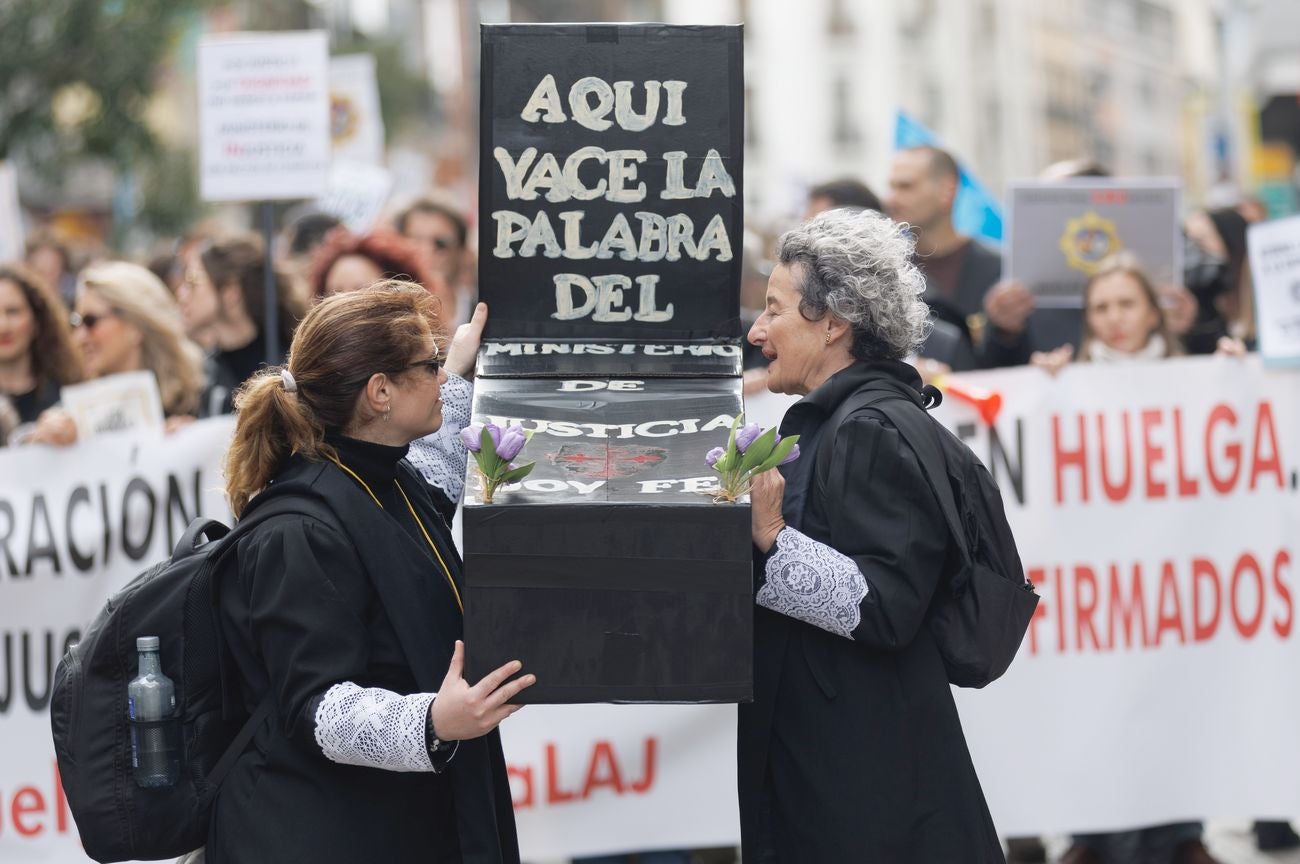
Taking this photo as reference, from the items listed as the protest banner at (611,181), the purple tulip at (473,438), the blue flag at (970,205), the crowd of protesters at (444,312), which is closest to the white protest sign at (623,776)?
the crowd of protesters at (444,312)

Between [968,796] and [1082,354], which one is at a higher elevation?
[1082,354]

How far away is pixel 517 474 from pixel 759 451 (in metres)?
0.43

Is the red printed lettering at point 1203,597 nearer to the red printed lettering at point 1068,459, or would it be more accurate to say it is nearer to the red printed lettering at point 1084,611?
the red printed lettering at point 1084,611

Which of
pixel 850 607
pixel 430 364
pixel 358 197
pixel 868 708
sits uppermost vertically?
pixel 358 197

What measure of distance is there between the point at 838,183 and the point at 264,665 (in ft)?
14.7

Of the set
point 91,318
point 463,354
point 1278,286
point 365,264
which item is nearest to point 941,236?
point 1278,286

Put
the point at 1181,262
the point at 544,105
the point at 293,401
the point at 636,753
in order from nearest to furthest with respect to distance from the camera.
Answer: the point at 293,401 < the point at 544,105 < the point at 636,753 < the point at 1181,262

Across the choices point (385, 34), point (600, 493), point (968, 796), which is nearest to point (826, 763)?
point (968, 796)

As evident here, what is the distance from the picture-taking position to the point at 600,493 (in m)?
3.15

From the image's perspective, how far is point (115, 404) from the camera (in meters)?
6.12

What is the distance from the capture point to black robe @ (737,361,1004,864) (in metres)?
3.50

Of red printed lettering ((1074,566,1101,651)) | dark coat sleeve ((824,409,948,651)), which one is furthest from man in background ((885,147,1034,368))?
dark coat sleeve ((824,409,948,651))

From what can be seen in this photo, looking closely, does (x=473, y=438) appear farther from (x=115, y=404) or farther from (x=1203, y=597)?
(x=1203, y=597)

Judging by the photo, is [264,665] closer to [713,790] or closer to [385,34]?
[713,790]
